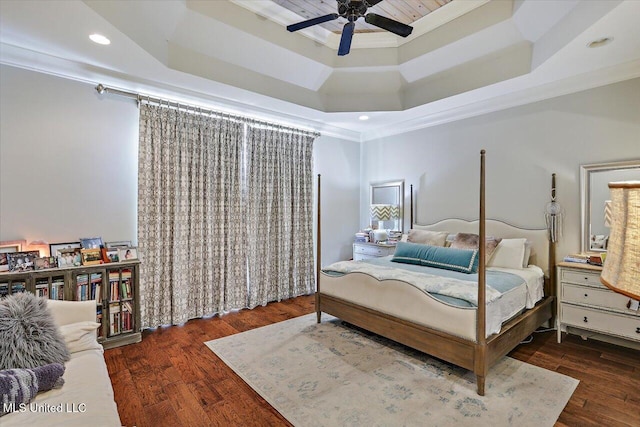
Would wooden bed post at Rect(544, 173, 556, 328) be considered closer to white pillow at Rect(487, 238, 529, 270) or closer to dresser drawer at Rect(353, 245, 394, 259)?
white pillow at Rect(487, 238, 529, 270)

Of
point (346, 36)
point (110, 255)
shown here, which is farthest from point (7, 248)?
point (346, 36)

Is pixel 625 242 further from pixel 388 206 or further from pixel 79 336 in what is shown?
pixel 388 206

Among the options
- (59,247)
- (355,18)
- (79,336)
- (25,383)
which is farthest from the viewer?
(59,247)

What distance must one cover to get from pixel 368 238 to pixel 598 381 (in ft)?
10.3

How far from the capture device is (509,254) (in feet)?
11.5

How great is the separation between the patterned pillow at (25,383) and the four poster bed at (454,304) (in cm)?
235

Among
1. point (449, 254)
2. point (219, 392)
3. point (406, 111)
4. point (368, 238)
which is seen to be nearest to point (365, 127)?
point (406, 111)

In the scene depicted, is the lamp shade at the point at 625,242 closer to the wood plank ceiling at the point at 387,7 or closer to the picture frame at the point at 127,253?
the wood plank ceiling at the point at 387,7

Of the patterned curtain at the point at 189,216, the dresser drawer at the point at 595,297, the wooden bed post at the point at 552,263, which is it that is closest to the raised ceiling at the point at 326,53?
the patterned curtain at the point at 189,216

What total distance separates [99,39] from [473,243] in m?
4.23

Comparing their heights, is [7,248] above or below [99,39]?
below

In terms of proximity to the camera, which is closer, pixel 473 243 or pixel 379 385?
pixel 379 385

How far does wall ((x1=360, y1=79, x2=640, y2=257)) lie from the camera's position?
124 inches

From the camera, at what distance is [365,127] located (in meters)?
5.27
